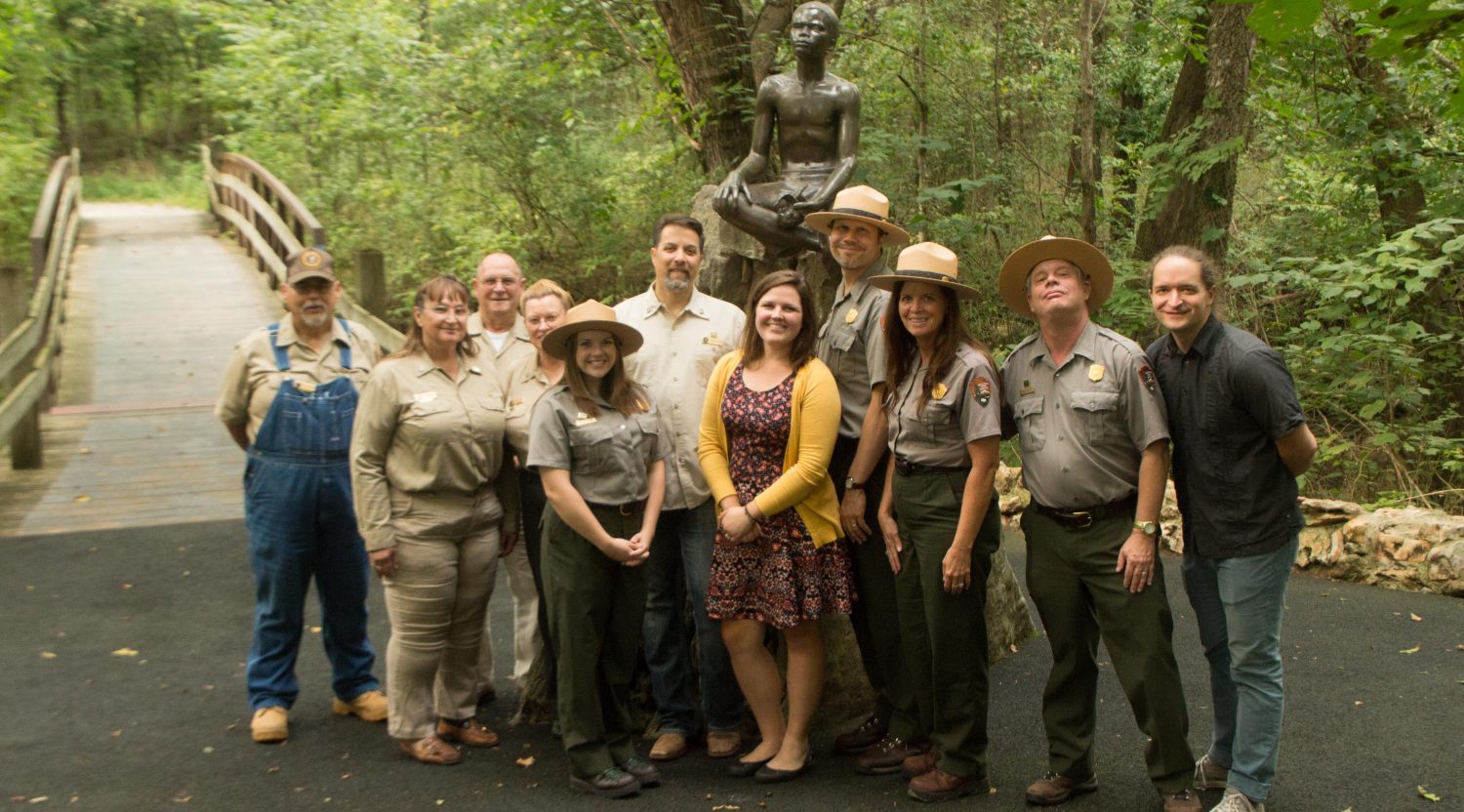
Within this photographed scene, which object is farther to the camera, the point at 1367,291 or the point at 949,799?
the point at 1367,291

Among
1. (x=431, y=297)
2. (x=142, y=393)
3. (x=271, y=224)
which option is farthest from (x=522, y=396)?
(x=271, y=224)

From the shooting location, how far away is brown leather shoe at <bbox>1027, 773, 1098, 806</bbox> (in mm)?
3895

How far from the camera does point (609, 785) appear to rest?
4113mm

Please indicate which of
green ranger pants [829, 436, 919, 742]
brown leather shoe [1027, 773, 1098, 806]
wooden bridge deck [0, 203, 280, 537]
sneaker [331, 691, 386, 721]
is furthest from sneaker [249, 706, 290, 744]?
wooden bridge deck [0, 203, 280, 537]

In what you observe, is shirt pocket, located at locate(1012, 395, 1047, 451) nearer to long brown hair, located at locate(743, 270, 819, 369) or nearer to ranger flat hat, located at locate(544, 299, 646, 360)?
long brown hair, located at locate(743, 270, 819, 369)

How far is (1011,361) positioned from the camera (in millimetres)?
3920

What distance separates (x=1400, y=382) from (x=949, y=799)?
5721 mm

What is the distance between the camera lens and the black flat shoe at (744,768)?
4.23m

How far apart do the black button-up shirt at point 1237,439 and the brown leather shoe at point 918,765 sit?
1189 mm

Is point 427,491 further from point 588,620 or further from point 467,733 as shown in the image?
point 467,733

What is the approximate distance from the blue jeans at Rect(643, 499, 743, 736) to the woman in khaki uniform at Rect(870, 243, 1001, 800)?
28.0 inches

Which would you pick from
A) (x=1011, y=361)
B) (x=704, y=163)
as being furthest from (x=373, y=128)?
(x=1011, y=361)

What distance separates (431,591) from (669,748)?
1.06m

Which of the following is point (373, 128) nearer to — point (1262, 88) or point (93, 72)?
point (1262, 88)
